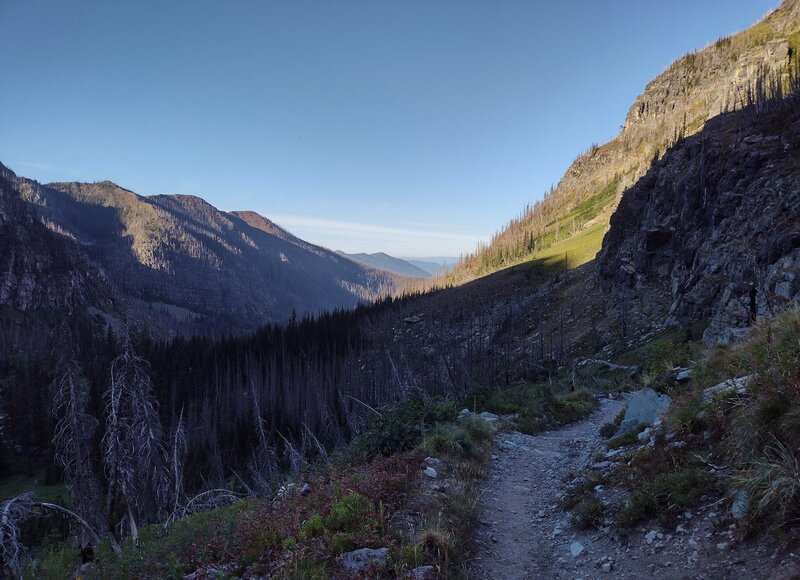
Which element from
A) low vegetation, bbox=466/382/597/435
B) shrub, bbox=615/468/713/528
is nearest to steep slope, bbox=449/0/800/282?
low vegetation, bbox=466/382/597/435

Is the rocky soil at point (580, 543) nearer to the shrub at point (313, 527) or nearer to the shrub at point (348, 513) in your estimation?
the shrub at point (348, 513)

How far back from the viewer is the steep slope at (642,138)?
4048 inches

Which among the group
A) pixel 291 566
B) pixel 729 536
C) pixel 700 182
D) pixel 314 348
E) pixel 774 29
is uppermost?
pixel 774 29

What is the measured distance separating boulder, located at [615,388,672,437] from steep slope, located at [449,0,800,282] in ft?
312

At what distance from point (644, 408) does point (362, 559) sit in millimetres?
8334

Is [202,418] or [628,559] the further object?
[202,418]

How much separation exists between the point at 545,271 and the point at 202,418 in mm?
87036

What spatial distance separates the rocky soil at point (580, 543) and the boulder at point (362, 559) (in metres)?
1.45

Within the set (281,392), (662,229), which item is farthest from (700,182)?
(281,392)

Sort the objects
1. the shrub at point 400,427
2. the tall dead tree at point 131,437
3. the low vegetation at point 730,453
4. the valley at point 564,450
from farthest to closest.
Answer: the tall dead tree at point 131,437
the shrub at point 400,427
the valley at point 564,450
the low vegetation at point 730,453

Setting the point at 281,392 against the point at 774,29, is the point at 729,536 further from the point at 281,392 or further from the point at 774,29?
the point at 774,29

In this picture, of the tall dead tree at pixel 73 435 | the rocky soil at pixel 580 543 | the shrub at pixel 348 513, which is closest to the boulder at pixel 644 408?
the rocky soil at pixel 580 543

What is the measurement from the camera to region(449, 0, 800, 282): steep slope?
10282 centimetres

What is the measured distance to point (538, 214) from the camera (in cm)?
18662
